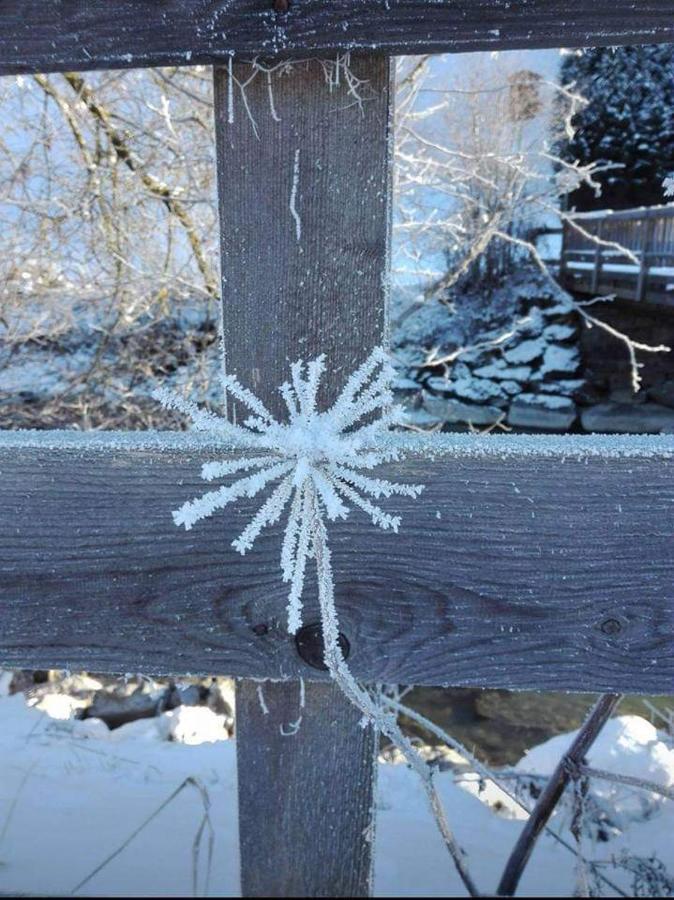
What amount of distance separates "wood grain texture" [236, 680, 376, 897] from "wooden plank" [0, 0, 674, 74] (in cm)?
65

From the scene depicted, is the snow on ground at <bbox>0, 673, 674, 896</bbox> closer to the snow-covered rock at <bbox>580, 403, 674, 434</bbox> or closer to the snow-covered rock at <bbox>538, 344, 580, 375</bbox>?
the snow-covered rock at <bbox>580, 403, 674, 434</bbox>

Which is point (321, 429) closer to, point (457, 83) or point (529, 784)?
point (529, 784)

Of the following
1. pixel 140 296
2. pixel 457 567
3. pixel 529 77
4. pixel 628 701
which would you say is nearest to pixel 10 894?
pixel 457 567

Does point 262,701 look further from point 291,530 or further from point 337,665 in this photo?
point 291,530

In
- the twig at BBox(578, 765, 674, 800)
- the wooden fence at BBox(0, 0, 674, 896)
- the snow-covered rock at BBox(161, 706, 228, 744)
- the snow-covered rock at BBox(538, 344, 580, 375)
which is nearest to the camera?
the wooden fence at BBox(0, 0, 674, 896)

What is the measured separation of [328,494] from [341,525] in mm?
160

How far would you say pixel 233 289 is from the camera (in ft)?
2.30

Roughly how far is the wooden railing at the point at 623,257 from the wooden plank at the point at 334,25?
3.91m

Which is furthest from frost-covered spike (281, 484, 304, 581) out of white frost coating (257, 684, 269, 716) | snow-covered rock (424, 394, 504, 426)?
snow-covered rock (424, 394, 504, 426)

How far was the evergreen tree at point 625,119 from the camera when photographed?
81.5 inches

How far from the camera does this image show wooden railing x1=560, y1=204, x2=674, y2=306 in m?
4.87

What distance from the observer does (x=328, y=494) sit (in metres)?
0.55

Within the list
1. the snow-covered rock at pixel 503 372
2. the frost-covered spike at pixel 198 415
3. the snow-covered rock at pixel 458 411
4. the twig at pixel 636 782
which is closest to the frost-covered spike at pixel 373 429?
the frost-covered spike at pixel 198 415

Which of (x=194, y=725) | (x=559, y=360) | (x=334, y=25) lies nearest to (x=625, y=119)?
(x=334, y=25)
